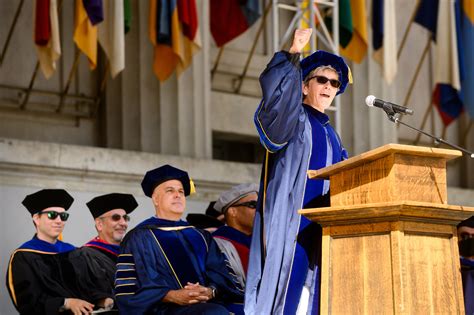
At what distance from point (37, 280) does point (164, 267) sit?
49.6 inches

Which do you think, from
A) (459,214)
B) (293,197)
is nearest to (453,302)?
(459,214)

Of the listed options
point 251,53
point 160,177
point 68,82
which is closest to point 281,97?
point 160,177

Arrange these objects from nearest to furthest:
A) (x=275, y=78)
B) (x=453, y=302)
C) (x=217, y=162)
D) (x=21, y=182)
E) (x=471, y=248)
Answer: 1. (x=453, y=302)
2. (x=275, y=78)
3. (x=471, y=248)
4. (x=21, y=182)
5. (x=217, y=162)

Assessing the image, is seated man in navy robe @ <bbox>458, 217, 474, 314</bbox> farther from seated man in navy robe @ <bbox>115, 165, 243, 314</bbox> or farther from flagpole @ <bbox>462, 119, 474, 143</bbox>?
flagpole @ <bbox>462, 119, 474, 143</bbox>

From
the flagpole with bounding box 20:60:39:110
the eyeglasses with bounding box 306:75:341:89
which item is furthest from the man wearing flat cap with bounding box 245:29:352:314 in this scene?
the flagpole with bounding box 20:60:39:110

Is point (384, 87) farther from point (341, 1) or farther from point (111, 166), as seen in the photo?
point (111, 166)

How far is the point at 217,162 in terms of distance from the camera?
10281mm

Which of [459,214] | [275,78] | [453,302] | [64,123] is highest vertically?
[64,123]

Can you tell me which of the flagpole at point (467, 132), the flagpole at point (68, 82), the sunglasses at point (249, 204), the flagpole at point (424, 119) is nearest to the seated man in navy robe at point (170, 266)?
the sunglasses at point (249, 204)

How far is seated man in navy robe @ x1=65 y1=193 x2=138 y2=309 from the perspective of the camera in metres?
7.86

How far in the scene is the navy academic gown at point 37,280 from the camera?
300 inches

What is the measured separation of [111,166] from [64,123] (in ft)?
4.08

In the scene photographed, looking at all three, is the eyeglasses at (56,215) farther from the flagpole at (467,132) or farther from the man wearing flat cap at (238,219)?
the flagpole at (467,132)

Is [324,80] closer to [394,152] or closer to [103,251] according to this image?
[394,152]
